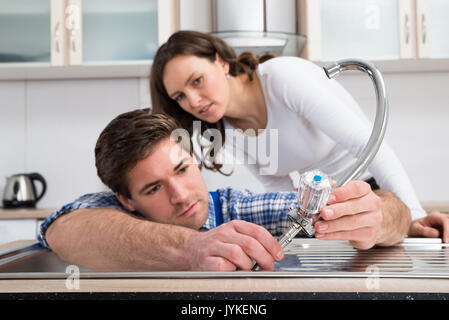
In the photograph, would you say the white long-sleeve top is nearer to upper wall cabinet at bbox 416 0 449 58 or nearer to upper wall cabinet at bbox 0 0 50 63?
upper wall cabinet at bbox 416 0 449 58

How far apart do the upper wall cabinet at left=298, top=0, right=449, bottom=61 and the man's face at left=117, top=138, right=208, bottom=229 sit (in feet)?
2.82

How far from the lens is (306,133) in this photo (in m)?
0.91

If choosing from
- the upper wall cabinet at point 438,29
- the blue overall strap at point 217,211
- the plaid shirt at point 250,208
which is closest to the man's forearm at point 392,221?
the plaid shirt at point 250,208

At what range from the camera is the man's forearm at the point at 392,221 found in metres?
0.48

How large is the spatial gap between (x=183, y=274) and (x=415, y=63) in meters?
1.40

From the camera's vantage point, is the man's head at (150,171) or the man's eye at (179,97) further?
the man's eye at (179,97)

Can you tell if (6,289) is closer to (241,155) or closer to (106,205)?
(106,205)

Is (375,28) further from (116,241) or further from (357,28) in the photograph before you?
(116,241)

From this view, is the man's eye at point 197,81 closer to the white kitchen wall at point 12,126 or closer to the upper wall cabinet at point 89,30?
the upper wall cabinet at point 89,30

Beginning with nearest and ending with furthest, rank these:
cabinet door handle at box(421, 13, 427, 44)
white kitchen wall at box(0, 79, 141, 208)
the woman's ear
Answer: the woman's ear < cabinet door handle at box(421, 13, 427, 44) < white kitchen wall at box(0, 79, 141, 208)

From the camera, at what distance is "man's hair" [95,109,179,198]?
2.06 ft

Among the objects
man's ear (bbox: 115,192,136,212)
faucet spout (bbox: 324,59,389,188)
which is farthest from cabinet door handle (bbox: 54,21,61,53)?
faucet spout (bbox: 324,59,389,188)

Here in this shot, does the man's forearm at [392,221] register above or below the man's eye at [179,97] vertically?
below

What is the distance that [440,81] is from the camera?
63.8 inches
